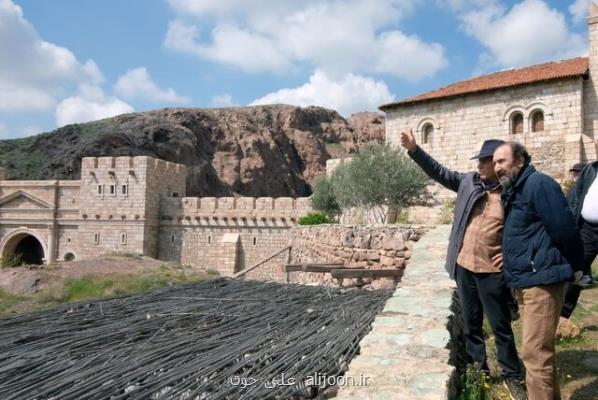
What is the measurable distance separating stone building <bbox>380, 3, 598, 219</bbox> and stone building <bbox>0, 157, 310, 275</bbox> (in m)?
Answer: 7.46

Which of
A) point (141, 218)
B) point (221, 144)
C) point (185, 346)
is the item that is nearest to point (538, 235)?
point (185, 346)

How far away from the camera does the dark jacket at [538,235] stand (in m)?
2.69

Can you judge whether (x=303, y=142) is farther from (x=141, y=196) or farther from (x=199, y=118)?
(x=141, y=196)

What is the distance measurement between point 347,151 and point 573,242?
6838 cm

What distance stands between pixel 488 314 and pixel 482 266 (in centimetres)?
34

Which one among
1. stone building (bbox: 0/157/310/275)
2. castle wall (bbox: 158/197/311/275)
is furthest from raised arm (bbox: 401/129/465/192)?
stone building (bbox: 0/157/310/275)

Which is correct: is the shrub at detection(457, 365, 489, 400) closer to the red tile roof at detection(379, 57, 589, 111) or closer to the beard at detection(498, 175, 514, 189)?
the beard at detection(498, 175, 514, 189)

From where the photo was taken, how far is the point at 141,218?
26422 millimetres

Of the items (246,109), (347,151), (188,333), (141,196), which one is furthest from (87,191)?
(347,151)

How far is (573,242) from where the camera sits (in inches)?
106

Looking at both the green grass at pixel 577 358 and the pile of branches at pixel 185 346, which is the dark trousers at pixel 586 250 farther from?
the pile of branches at pixel 185 346

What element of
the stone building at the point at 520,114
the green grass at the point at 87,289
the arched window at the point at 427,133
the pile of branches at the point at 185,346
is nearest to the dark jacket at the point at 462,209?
the pile of branches at the point at 185,346

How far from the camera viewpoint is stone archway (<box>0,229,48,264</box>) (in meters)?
29.4

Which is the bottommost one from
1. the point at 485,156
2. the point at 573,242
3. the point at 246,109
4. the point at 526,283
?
the point at 526,283
